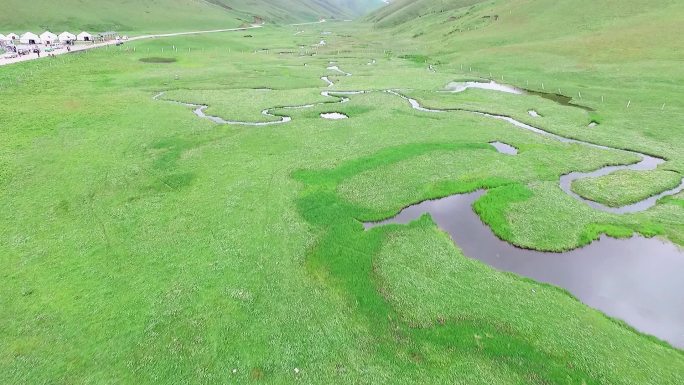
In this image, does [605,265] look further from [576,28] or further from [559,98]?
[576,28]

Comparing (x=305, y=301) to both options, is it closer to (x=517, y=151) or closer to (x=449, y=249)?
(x=449, y=249)

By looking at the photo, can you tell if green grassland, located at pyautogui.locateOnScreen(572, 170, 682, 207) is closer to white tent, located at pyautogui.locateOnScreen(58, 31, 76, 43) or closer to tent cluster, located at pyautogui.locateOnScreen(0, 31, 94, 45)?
tent cluster, located at pyautogui.locateOnScreen(0, 31, 94, 45)

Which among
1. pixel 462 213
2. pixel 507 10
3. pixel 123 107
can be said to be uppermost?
pixel 507 10

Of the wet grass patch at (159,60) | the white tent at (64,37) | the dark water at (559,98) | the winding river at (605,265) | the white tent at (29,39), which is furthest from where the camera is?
the white tent at (64,37)

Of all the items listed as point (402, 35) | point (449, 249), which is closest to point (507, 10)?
point (402, 35)

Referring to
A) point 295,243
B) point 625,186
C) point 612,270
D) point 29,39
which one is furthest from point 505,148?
point 29,39

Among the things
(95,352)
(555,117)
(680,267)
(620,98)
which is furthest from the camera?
(620,98)

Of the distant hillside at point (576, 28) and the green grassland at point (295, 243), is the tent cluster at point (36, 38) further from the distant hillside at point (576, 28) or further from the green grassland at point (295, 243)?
the distant hillside at point (576, 28)

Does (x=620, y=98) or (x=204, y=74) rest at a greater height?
(x=620, y=98)

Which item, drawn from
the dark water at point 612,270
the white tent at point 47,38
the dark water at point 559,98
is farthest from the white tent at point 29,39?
the dark water at point 559,98
